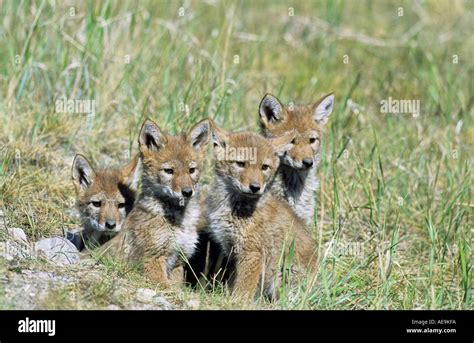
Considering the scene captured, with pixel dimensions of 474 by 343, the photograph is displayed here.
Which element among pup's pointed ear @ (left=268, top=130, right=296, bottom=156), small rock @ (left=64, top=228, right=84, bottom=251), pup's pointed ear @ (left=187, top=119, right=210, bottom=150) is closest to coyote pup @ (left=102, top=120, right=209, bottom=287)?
pup's pointed ear @ (left=187, top=119, right=210, bottom=150)

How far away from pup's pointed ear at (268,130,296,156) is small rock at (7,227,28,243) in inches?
80.6

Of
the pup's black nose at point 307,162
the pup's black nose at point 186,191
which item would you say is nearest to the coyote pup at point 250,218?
the pup's black nose at point 186,191

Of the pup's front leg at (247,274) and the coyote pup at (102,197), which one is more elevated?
the coyote pup at (102,197)

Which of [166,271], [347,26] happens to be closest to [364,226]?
[166,271]

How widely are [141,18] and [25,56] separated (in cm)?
167

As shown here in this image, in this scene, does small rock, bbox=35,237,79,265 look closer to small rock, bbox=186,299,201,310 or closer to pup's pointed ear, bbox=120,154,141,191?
pup's pointed ear, bbox=120,154,141,191

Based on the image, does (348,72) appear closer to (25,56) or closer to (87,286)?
(25,56)

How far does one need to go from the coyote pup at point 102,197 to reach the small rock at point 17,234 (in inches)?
18.2

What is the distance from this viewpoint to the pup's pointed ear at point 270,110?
729 centimetres

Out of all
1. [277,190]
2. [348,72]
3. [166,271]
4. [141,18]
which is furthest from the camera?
[348,72]

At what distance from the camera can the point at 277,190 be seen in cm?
727

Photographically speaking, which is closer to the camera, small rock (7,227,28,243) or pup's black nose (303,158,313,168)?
small rock (7,227,28,243)

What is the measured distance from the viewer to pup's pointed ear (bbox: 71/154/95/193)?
6.80m

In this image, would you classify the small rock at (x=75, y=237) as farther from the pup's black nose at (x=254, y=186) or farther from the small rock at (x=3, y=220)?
the pup's black nose at (x=254, y=186)
